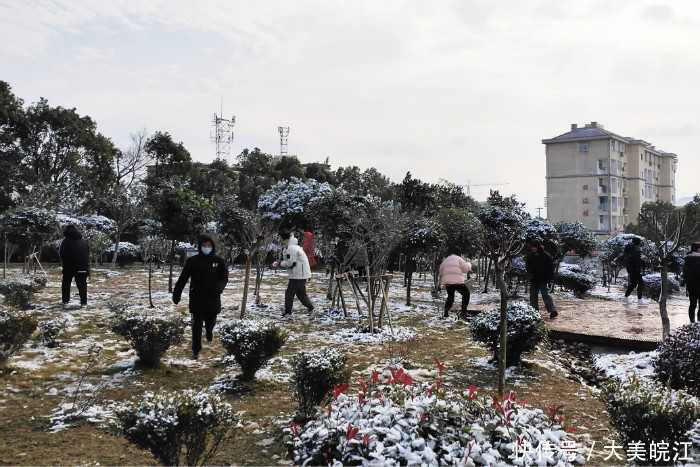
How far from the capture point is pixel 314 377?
433 centimetres

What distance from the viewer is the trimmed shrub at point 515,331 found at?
6.51 m

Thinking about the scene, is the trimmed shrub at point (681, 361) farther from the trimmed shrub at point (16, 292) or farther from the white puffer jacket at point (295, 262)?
the trimmed shrub at point (16, 292)

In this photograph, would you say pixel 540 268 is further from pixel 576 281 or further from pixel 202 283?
pixel 576 281

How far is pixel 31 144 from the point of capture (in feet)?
96.2

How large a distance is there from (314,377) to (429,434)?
171 cm

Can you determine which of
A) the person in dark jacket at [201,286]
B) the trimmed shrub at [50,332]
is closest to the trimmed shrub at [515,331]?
the person in dark jacket at [201,286]

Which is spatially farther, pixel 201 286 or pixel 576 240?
pixel 576 240

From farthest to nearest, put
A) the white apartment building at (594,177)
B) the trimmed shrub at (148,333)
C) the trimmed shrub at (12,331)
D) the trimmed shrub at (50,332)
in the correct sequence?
the white apartment building at (594,177) < the trimmed shrub at (50,332) < the trimmed shrub at (148,333) < the trimmed shrub at (12,331)

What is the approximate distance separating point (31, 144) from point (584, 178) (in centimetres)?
5188

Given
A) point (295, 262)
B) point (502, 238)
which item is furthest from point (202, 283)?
point (502, 238)

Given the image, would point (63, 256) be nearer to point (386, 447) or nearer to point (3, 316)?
point (3, 316)

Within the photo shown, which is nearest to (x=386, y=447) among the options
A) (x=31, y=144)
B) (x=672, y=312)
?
(x=672, y=312)

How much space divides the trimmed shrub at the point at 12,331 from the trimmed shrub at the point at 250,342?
234 centimetres

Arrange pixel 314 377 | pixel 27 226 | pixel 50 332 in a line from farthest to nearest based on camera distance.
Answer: pixel 27 226 → pixel 50 332 → pixel 314 377
